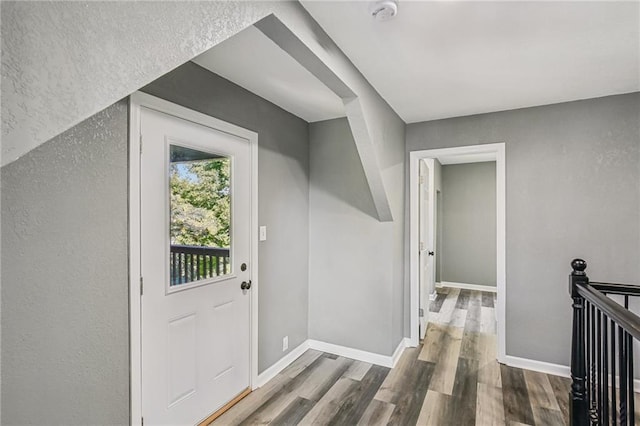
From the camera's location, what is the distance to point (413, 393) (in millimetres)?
2426

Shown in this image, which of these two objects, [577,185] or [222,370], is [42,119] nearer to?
[222,370]

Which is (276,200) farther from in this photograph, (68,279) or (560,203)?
(560,203)

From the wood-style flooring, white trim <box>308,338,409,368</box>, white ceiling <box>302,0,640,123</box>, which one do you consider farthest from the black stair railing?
white trim <box>308,338,409,368</box>

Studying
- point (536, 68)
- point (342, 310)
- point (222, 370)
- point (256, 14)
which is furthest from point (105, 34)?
point (342, 310)

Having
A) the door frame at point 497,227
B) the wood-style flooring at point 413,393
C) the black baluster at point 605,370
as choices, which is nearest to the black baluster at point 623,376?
the black baluster at point 605,370

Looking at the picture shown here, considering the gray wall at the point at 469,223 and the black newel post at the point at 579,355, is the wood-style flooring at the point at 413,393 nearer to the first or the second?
the black newel post at the point at 579,355

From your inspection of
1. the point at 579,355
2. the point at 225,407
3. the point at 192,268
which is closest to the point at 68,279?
the point at 192,268

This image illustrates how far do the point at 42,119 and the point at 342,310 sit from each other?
9.40 ft

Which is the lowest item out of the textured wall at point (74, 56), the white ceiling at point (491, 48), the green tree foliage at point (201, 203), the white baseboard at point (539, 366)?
the white baseboard at point (539, 366)

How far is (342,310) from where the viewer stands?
311 centimetres

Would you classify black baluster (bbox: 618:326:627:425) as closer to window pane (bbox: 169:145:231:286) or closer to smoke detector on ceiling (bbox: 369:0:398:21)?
smoke detector on ceiling (bbox: 369:0:398:21)

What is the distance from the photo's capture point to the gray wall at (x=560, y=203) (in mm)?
2480

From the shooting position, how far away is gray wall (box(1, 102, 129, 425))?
45.0 inches

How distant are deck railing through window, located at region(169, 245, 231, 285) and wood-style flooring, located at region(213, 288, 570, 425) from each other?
1.00m
